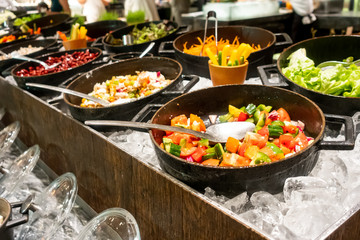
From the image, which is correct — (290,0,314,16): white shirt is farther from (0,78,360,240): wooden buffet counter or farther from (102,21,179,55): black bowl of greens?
(0,78,360,240): wooden buffet counter

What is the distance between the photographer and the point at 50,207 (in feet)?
4.81

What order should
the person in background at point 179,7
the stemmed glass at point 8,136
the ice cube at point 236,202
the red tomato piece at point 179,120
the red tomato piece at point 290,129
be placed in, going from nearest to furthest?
the ice cube at point 236,202
the red tomato piece at point 290,129
the red tomato piece at point 179,120
the stemmed glass at point 8,136
the person in background at point 179,7

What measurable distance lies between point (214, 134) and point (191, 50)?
3.54 feet

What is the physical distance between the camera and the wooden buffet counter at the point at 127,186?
926 mm

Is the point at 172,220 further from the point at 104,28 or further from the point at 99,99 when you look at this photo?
the point at 104,28

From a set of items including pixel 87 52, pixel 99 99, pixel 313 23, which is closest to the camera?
pixel 99 99

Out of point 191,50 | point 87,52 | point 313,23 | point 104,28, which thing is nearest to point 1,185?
point 87,52

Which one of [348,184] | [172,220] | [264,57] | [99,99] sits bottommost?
[172,220]

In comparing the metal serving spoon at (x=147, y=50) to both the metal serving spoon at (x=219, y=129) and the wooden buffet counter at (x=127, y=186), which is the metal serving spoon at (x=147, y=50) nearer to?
the wooden buffet counter at (x=127, y=186)

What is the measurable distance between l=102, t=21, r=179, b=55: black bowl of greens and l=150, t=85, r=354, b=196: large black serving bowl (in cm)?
103

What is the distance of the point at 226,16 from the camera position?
4.62 metres

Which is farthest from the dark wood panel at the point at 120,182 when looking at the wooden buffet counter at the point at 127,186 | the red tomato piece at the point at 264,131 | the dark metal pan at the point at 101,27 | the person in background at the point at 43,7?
the person in background at the point at 43,7

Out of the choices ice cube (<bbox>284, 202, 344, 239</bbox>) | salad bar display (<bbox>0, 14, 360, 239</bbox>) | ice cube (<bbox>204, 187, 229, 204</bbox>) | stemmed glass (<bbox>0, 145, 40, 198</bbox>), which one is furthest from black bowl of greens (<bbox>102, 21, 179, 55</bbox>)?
ice cube (<bbox>284, 202, 344, 239</bbox>)

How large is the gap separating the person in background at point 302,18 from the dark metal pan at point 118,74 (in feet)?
13.1
